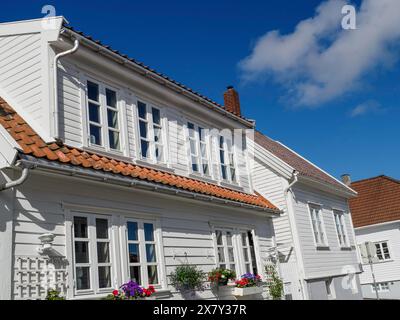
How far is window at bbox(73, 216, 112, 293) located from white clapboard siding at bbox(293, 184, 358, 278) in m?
10.1

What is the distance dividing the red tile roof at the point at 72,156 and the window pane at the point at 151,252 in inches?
58.7

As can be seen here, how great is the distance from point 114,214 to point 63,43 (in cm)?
384

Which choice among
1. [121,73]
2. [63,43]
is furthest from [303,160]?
[63,43]

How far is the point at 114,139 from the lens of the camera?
10.4m

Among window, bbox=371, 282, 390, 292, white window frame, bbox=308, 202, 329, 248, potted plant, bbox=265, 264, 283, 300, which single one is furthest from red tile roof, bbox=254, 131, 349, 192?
window, bbox=371, 282, 390, 292

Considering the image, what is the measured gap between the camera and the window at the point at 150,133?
447 inches

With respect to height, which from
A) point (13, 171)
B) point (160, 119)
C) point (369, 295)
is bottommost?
point (369, 295)

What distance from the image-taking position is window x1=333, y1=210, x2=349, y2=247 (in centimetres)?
2092

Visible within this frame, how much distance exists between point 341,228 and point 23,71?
16996 mm

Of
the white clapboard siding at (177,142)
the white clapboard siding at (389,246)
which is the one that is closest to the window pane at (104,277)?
the white clapboard siding at (177,142)

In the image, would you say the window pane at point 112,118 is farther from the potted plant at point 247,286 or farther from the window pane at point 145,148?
the potted plant at point 247,286

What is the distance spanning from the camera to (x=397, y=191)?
31.7m

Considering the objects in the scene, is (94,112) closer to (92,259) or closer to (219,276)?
(92,259)
